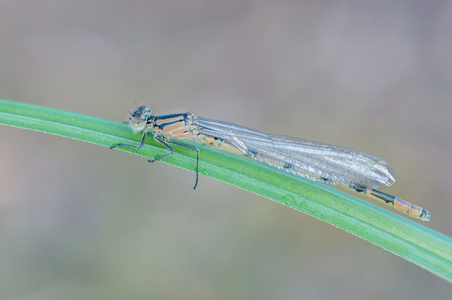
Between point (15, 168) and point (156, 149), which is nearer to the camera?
point (156, 149)

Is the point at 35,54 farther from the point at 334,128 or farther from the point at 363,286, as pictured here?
the point at 363,286

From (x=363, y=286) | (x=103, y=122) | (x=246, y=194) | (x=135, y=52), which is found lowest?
(x=103, y=122)

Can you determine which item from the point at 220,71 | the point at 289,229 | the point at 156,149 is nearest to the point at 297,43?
the point at 220,71

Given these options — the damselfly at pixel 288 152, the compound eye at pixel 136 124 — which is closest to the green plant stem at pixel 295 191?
the compound eye at pixel 136 124

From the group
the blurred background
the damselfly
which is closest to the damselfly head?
the damselfly

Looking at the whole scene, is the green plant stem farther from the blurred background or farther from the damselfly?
the blurred background

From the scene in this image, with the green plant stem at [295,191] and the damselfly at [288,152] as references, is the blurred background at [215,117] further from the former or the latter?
the green plant stem at [295,191]

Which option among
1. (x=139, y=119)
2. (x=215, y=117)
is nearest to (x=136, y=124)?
(x=139, y=119)
